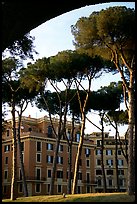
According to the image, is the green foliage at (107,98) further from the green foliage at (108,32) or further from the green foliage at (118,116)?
the green foliage at (108,32)

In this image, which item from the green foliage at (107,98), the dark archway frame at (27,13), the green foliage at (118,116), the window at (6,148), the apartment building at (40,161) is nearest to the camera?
the dark archway frame at (27,13)

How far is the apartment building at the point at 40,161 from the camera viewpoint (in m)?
39.7

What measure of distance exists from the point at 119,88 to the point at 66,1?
17.8 metres

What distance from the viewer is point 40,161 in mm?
40906

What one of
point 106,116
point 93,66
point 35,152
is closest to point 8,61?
point 93,66

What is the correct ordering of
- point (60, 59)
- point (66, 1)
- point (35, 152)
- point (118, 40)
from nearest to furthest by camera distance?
point (66, 1)
point (118, 40)
point (60, 59)
point (35, 152)

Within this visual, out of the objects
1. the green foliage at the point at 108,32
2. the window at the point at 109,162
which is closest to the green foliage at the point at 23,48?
the green foliage at the point at 108,32

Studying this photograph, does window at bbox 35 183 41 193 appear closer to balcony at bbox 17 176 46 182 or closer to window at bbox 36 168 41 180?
balcony at bbox 17 176 46 182

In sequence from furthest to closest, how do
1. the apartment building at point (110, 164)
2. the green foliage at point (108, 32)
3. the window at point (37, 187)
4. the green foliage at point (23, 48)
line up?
the apartment building at point (110, 164), the window at point (37, 187), the green foliage at point (108, 32), the green foliage at point (23, 48)

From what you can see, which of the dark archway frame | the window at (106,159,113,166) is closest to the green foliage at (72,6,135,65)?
the dark archway frame

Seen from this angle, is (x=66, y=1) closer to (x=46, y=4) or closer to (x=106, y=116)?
(x=46, y=4)

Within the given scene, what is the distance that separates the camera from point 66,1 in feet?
18.1

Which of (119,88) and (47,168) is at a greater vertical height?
(119,88)

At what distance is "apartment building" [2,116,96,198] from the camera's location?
130ft
